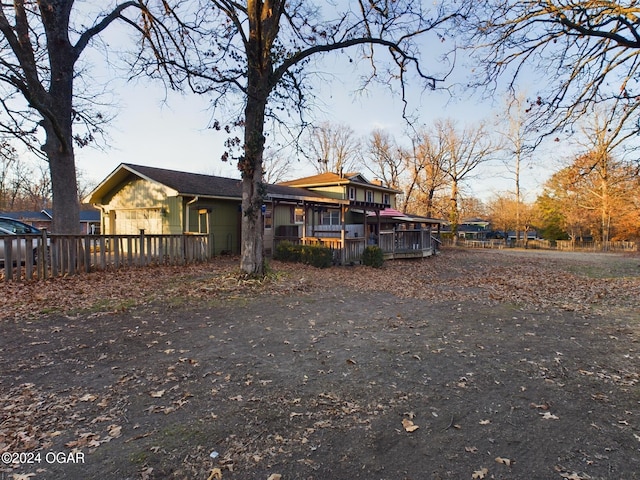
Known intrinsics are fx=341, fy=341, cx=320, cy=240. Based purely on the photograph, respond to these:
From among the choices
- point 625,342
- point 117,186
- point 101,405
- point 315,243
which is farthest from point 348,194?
point 101,405

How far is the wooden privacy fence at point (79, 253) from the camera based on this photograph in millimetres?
7973

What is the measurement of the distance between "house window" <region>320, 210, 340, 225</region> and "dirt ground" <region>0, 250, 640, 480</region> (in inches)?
616

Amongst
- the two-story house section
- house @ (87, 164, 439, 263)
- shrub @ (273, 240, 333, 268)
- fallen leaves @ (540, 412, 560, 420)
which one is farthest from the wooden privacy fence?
fallen leaves @ (540, 412, 560, 420)

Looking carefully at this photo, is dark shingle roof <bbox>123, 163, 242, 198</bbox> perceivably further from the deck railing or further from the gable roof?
the deck railing

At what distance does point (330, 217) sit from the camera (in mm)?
23328

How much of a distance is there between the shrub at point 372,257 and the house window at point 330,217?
25.0 ft

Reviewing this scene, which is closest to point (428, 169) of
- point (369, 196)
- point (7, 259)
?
point (369, 196)

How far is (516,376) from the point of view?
13.0 feet

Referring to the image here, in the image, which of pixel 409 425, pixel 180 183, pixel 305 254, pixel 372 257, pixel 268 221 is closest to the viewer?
pixel 409 425

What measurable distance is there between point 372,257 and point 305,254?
3127 mm

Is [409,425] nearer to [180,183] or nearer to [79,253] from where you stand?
[79,253]

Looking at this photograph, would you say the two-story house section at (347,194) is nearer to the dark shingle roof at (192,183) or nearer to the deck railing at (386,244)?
the deck railing at (386,244)

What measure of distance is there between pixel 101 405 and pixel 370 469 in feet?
8.17

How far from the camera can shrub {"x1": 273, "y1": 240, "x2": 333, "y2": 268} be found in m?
13.3
